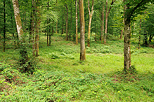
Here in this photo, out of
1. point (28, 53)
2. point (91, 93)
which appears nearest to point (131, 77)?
point (91, 93)

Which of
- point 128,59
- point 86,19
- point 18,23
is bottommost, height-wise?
point 128,59

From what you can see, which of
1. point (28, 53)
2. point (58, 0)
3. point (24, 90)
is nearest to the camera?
point (24, 90)

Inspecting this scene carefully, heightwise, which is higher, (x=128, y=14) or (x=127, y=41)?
(x=128, y=14)

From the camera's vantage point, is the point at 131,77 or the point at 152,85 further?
the point at 131,77

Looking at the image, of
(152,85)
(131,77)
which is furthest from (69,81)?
(152,85)

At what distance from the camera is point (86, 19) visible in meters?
24.6

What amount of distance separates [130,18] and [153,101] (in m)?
4.36

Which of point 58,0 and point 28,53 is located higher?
point 58,0

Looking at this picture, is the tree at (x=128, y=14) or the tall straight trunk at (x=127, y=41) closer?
the tree at (x=128, y=14)

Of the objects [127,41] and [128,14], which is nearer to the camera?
[128,14]

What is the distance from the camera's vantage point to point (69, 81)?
5.10 metres

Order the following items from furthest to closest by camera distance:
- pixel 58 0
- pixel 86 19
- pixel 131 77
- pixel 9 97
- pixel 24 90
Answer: pixel 86 19 < pixel 58 0 < pixel 131 77 < pixel 24 90 < pixel 9 97

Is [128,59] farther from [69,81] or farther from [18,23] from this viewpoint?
[18,23]

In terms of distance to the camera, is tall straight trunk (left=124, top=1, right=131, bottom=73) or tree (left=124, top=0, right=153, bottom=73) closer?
tree (left=124, top=0, right=153, bottom=73)
